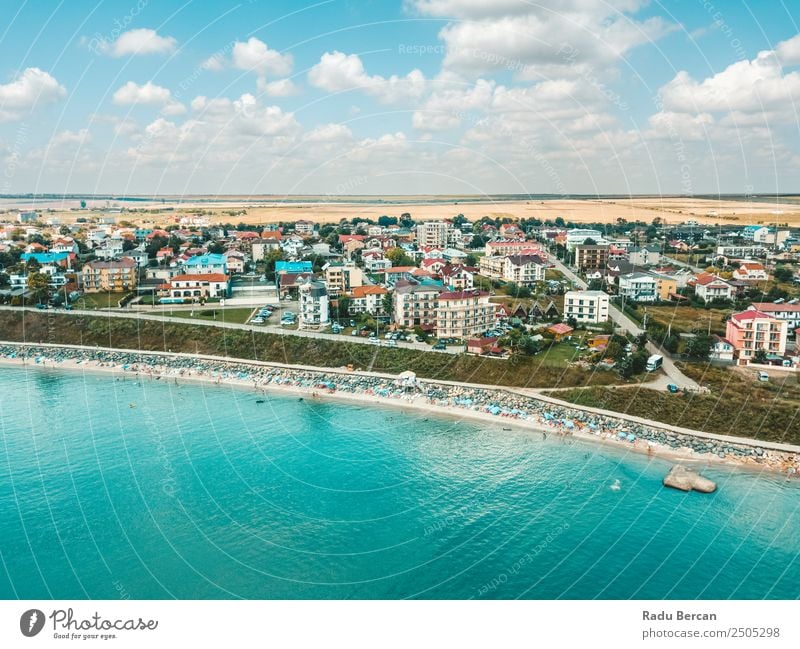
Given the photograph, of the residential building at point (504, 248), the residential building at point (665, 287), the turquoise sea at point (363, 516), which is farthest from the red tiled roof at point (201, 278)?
the residential building at point (665, 287)

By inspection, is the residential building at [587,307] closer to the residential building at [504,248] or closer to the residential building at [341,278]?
the residential building at [341,278]

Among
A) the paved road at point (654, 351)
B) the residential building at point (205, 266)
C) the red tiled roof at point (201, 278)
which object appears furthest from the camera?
the residential building at point (205, 266)

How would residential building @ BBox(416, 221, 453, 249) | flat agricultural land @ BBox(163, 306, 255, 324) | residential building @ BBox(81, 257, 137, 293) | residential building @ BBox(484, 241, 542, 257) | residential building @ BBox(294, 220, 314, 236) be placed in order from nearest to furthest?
flat agricultural land @ BBox(163, 306, 255, 324)
residential building @ BBox(81, 257, 137, 293)
residential building @ BBox(484, 241, 542, 257)
residential building @ BBox(416, 221, 453, 249)
residential building @ BBox(294, 220, 314, 236)

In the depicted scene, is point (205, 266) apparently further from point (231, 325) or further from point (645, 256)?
point (645, 256)

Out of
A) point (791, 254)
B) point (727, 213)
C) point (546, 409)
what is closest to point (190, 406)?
point (546, 409)

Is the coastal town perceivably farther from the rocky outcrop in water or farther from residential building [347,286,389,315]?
the rocky outcrop in water

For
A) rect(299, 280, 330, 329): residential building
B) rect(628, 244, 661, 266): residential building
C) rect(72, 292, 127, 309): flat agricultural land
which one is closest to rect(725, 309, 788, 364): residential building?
rect(299, 280, 330, 329): residential building

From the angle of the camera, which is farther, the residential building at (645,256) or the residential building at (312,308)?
the residential building at (645,256)

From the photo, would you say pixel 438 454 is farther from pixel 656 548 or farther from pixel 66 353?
pixel 66 353
